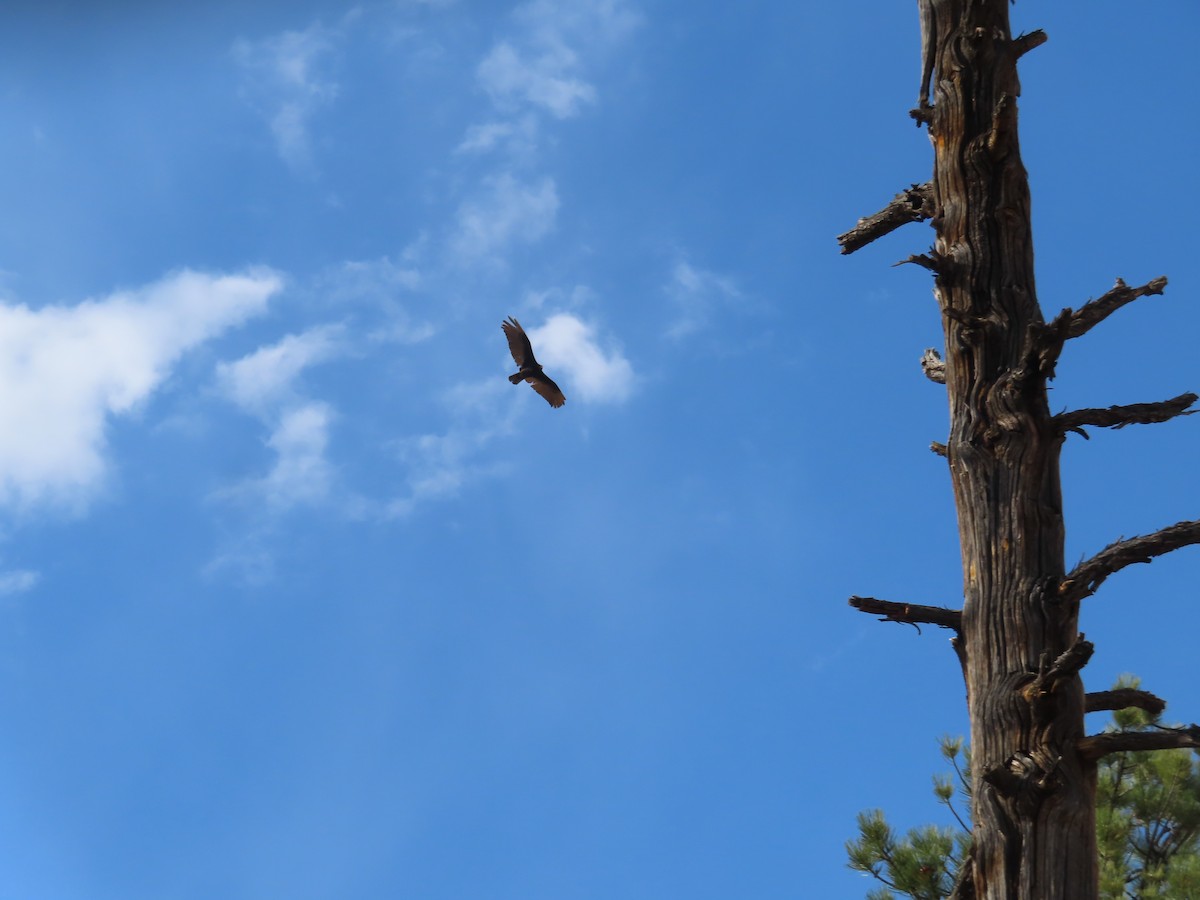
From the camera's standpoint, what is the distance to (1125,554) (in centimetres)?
385

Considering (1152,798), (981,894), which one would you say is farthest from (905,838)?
(981,894)

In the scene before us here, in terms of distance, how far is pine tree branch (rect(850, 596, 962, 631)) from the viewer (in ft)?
13.1

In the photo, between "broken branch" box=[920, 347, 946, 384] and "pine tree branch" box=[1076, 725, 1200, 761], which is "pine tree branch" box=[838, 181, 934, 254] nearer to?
"broken branch" box=[920, 347, 946, 384]

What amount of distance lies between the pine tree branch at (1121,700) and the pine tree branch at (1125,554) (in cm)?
32

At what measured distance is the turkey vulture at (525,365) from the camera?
805cm

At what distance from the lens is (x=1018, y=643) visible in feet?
12.4

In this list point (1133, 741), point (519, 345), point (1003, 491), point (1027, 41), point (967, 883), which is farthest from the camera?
point (519, 345)

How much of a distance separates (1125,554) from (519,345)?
4903mm

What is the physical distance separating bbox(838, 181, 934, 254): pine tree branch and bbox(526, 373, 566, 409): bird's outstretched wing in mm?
3737

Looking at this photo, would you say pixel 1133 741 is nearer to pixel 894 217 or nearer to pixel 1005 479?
pixel 1005 479

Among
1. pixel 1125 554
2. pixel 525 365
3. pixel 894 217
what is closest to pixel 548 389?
pixel 525 365

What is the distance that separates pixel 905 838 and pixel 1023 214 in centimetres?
527

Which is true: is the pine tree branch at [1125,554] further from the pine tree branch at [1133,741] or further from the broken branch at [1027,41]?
the broken branch at [1027,41]

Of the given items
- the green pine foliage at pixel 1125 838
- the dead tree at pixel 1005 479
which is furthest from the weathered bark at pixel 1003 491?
the green pine foliage at pixel 1125 838
